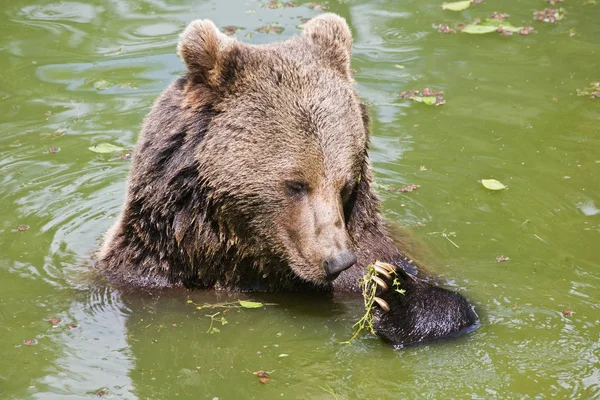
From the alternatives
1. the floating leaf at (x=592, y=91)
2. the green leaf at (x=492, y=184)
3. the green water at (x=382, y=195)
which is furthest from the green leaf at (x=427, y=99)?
the green leaf at (x=492, y=184)

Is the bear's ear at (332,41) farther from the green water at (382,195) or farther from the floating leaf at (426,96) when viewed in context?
the floating leaf at (426,96)

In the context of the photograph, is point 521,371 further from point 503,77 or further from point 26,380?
point 503,77

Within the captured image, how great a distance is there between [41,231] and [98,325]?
1.96 meters

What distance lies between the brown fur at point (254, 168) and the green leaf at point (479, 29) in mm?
6272

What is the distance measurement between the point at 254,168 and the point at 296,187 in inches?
13.7

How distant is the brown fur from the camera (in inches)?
280

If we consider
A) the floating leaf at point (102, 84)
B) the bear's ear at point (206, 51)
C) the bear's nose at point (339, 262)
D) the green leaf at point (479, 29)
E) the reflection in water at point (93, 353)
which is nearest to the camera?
the reflection in water at point (93, 353)

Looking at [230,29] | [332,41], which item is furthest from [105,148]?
[332,41]

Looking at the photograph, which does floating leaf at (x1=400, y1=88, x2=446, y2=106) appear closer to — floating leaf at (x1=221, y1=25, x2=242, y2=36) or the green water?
the green water

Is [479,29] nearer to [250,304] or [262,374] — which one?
Result: [250,304]

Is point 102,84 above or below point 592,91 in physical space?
above

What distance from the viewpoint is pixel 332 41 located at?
7.63m

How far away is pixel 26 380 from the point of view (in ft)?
22.1

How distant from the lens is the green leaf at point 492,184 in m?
9.78
